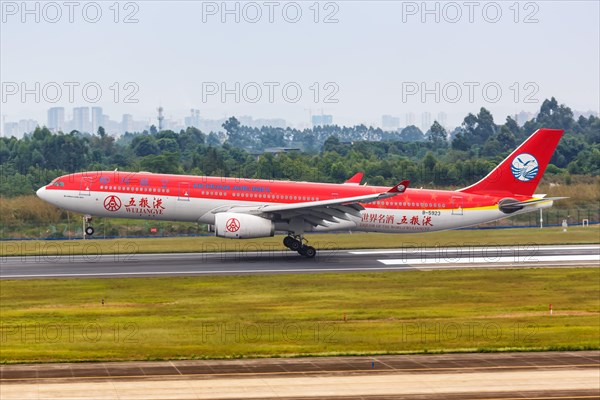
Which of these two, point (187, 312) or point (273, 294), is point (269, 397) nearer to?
point (187, 312)

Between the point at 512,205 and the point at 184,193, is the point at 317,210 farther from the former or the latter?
the point at 512,205

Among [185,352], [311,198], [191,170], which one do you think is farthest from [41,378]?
[191,170]

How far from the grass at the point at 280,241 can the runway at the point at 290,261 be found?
137 cm

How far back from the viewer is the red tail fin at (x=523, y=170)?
56500mm

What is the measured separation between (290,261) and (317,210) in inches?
128

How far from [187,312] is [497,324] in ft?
39.0

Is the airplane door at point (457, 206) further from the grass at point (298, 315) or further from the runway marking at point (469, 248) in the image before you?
the grass at point (298, 315)

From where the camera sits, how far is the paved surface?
78.4ft

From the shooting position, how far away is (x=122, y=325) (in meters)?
34.5

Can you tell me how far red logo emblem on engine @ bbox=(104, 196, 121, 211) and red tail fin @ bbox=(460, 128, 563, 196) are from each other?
20.7 meters

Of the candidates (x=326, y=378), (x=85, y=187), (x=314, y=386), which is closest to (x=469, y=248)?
(x=85, y=187)

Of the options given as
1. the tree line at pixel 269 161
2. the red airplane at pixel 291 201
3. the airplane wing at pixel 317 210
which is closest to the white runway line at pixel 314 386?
the red airplane at pixel 291 201

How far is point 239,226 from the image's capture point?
167 feet

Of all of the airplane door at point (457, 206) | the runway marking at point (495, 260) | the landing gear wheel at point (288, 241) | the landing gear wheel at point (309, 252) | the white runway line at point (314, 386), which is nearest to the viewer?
the white runway line at point (314, 386)
